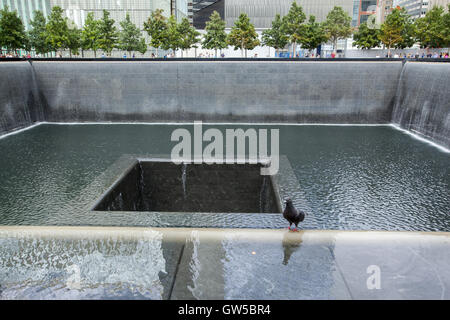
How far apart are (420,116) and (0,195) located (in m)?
12.3

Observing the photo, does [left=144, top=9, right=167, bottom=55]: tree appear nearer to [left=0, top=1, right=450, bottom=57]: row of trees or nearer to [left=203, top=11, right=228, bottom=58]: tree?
[left=0, top=1, right=450, bottom=57]: row of trees

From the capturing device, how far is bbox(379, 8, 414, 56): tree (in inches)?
917

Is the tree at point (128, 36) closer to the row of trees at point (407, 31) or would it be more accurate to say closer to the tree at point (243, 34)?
the tree at point (243, 34)

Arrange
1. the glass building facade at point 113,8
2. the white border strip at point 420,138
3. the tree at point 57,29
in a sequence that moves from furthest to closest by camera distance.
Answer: the glass building facade at point 113,8, the tree at point 57,29, the white border strip at point 420,138

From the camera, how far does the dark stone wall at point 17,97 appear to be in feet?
40.7

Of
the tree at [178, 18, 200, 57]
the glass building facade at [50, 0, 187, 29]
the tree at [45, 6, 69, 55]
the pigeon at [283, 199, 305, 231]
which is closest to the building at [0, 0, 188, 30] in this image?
the glass building facade at [50, 0, 187, 29]

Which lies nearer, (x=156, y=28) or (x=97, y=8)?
(x=156, y=28)

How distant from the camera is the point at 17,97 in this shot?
13141 mm

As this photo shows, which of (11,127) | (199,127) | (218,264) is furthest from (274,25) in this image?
(218,264)

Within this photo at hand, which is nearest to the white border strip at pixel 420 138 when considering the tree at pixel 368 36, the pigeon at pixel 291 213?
the pigeon at pixel 291 213

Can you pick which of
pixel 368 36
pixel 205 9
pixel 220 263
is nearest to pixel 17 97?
pixel 220 263
